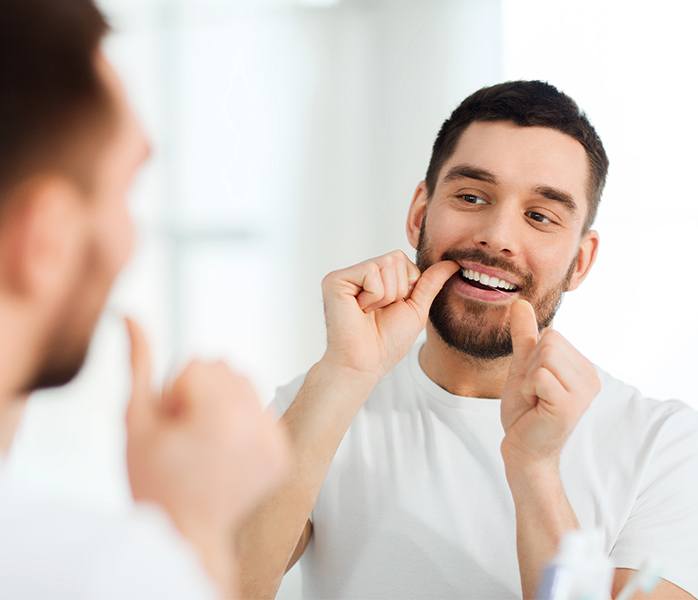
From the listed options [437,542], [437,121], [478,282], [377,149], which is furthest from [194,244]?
[437,542]

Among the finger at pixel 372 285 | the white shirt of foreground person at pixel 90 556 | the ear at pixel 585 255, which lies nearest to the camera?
the white shirt of foreground person at pixel 90 556

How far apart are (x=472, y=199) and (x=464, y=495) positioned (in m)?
0.48

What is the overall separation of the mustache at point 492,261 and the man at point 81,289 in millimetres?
901

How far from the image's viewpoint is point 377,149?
7.79ft

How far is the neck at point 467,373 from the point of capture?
4.80 feet

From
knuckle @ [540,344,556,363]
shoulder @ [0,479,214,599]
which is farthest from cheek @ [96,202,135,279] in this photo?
knuckle @ [540,344,556,363]

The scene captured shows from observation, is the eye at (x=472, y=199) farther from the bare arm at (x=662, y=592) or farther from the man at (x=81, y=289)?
the man at (x=81, y=289)

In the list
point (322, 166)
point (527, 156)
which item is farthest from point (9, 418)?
point (322, 166)

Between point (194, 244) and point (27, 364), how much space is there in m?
2.03

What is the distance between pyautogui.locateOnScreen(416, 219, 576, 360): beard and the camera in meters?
1.43

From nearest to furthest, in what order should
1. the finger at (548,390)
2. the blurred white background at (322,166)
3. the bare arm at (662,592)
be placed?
the finger at (548,390) < the bare arm at (662,592) < the blurred white background at (322,166)

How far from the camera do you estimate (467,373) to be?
1.47 meters

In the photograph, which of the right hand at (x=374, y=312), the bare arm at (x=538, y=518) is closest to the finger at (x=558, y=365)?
the bare arm at (x=538, y=518)

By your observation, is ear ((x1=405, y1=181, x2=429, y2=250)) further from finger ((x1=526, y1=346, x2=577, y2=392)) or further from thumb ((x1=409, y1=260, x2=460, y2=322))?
finger ((x1=526, y1=346, x2=577, y2=392))
